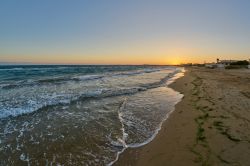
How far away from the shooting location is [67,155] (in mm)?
5195

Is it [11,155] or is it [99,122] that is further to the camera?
[99,122]

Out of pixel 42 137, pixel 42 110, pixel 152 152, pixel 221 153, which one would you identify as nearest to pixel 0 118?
pixel 42 110

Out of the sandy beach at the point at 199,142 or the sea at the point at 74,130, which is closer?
the sandy beach at the point at 199,142

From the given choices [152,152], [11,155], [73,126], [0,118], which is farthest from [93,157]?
[0,118]

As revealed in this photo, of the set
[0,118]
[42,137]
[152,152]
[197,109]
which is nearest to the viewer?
[152,152]

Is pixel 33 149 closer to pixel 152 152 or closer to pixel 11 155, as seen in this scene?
pixel 11 155

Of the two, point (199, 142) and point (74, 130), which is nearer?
point (199, 142)

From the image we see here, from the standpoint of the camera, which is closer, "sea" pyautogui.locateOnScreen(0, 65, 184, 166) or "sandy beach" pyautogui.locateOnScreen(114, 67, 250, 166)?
"sandy beach" pyautogui.locateOnScreen(114, 67, 250, 166)

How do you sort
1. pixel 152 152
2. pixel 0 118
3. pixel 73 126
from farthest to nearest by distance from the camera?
pixel 0 118
pixel 73 126
pixel 152 152

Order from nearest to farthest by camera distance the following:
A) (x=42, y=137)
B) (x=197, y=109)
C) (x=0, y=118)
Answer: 1. (x=42, y=137)
2. (x=0, y=118)
3. (x=197, y=109)

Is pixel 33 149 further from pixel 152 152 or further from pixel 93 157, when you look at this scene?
pixel 152 152

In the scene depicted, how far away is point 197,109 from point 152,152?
16.6 feet

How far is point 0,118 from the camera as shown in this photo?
838 cm

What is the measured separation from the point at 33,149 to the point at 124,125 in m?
3.03
